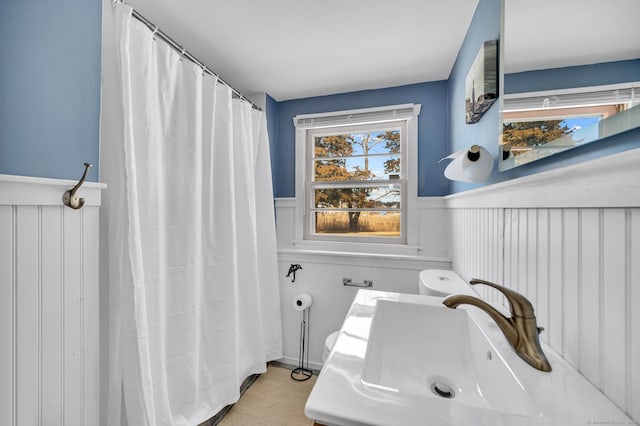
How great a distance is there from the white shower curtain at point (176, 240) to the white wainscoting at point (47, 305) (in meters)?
0.08

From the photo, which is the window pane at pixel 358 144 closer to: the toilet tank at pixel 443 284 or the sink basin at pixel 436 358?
the toilet tank at pixel 443 284

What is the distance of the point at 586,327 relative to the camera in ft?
1.83

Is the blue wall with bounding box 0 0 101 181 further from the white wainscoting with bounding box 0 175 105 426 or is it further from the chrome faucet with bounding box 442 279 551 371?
the chrome faucet with bounding box 442 279 551 371

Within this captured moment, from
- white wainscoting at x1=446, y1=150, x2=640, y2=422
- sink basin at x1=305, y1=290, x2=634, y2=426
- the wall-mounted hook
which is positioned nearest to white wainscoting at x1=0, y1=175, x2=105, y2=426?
the wall-mounted hook

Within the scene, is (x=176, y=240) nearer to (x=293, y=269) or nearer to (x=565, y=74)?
(x=293, y=269)

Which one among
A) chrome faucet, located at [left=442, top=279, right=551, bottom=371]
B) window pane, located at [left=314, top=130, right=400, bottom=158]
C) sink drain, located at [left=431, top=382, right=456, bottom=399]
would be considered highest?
window pane, located at [left=314, top=130, right=400, bottom=158]

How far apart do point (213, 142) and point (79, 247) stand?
2.84ft

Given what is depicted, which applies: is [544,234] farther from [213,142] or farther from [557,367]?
[213,142]

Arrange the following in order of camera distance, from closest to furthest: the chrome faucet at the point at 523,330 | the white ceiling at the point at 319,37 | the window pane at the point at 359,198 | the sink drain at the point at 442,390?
the chrome faucet at the point at 523,330
the sink drain at the point at 442,390
the white ceiling at the point at 319,37
the window pane at the point at 359,198

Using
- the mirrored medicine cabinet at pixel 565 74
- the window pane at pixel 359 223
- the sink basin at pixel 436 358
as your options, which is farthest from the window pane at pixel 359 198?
the sink basin at pixel 436 358

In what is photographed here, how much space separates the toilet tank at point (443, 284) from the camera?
4.35ft

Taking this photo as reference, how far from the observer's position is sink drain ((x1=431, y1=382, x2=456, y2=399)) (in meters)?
0.70

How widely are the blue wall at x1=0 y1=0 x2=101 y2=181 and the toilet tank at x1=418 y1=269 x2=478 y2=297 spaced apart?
5.21ft

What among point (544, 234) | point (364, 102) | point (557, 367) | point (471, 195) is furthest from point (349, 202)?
point (557, 367)
